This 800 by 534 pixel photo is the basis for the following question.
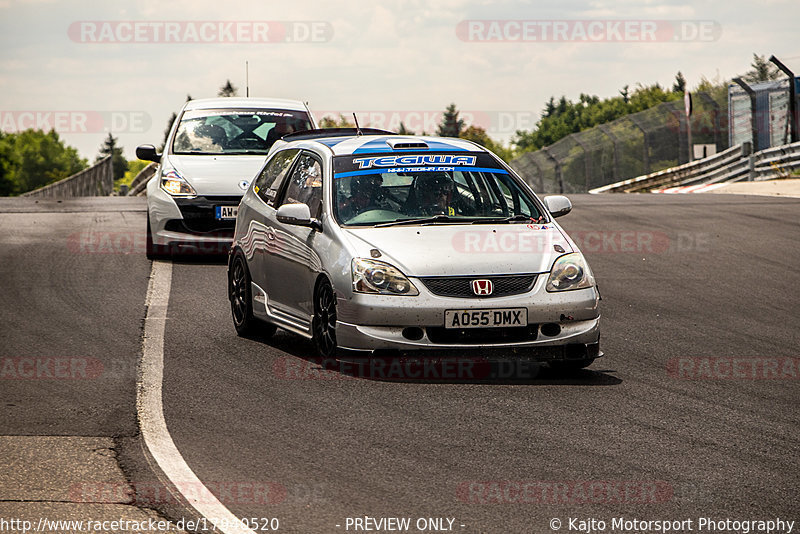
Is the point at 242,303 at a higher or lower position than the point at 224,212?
lower

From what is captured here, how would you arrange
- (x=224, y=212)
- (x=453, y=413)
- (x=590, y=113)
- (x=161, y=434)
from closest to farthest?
(x=161, y=434) < (x=453, y=413) < (x=224, y=212) < (x=590, y=113)

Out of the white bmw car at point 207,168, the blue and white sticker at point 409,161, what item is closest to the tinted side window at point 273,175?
the blue and white sticker at point 409,161

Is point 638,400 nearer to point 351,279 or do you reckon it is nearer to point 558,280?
point 558,280

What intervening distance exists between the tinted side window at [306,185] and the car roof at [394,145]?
193 mm

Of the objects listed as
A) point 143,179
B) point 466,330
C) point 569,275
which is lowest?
point 466,330

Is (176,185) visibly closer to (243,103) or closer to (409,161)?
(243,103)

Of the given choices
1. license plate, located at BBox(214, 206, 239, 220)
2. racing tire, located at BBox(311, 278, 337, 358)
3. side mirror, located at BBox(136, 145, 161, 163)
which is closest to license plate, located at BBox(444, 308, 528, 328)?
racing tire, located at BBox(311, 278, 337, 358)

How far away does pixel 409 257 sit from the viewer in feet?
26.9

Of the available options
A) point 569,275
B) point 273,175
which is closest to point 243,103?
point 273,175

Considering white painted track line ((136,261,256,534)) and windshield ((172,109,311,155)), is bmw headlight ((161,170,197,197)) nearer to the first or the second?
windshield ((172,109,311,155))

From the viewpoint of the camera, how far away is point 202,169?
1497cm

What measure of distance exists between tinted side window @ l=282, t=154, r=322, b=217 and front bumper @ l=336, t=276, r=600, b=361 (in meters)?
1.33

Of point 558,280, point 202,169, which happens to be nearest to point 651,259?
point 202,169

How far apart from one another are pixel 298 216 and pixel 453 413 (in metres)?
2.43
